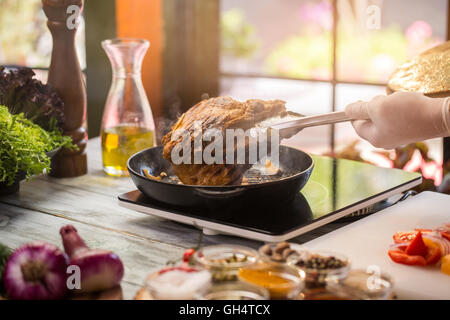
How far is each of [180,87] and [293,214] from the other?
2.46 metres

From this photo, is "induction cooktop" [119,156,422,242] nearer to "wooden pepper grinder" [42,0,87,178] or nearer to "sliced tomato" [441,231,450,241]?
"sliced tomato" [441,231,450,241]

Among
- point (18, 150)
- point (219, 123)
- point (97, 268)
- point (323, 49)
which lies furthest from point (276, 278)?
point (323, 49)

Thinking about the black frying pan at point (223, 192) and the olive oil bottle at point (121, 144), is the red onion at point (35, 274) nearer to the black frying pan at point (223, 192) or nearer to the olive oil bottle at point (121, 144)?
the black frying pan at point (223, 192)

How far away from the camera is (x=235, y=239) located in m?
1.33

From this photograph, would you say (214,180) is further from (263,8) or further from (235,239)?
(263,8)

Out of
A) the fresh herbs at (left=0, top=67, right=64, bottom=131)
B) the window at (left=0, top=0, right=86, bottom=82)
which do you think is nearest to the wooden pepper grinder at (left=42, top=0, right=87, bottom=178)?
the fresh herbs at (left=0, top=67, right=64, bottom=131)

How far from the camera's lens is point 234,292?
0.94 m

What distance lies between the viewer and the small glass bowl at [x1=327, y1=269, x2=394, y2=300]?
0.92m

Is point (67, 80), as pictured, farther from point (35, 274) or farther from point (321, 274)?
point (321, 274)

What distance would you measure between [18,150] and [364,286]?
36.2 inches

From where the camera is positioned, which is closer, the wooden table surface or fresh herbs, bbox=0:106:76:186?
the wooden table surface

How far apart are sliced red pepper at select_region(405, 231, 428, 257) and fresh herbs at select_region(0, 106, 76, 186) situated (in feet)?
2.85
